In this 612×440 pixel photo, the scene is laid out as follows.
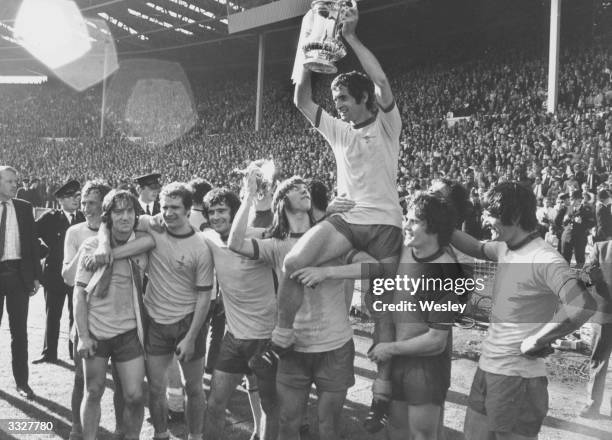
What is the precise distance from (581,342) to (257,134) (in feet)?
76.8

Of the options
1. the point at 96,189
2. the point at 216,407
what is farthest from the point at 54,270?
the point at 216,407

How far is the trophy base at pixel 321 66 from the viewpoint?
3.25 m

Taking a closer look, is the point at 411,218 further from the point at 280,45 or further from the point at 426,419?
the point at 280,45

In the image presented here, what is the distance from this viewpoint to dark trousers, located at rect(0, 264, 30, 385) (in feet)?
16.8

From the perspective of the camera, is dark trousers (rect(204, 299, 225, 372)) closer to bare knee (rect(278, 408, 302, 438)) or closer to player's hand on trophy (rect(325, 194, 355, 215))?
bare knee (rect(278, 408, 302, 438))

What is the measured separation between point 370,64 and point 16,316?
3766mm

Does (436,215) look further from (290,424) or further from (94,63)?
(94,63)

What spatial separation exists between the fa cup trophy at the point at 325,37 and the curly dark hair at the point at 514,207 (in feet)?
3.59

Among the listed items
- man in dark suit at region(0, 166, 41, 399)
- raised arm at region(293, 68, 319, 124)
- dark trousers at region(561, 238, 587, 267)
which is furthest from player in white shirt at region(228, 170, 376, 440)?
dark trousers at region(561, 238, 587, 267)

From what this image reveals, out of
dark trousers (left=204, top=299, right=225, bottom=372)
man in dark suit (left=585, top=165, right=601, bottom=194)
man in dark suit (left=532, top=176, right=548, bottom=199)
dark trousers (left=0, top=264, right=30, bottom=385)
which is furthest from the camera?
man in dark suit (left=532, top=176, right=548, bottom=199)

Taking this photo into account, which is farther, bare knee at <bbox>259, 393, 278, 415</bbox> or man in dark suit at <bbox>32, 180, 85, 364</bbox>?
man in dark suit at <bbox>32, 180, 85, 364</bbox>

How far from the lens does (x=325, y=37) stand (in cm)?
324

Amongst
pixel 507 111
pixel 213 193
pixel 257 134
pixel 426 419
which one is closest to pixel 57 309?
pixel 213 193

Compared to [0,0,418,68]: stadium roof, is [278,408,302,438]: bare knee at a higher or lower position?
lower
